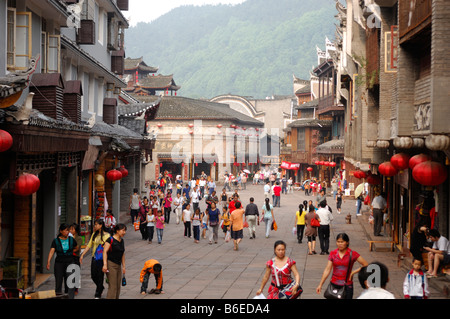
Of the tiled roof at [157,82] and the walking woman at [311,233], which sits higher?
the tiled roof at [157,82]

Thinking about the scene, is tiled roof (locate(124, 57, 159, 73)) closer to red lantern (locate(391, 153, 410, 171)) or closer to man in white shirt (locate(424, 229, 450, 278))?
red lantern (locate(391, 153, 410, 171))

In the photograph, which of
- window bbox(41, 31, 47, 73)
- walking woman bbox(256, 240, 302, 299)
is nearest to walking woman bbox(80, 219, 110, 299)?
walking woman bbox(256, 240, 302, 299)

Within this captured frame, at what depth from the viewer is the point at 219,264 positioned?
16688 millimetres

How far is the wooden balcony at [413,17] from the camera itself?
12233 millimetres

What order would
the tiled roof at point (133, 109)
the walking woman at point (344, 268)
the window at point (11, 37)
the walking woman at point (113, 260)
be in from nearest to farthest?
the walking woman at point (344, 268) → the walking woman at point (113, 260) → the window at point (11, 37) → the tiled roof at point (133, 109)

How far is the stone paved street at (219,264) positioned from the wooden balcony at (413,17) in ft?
17.7

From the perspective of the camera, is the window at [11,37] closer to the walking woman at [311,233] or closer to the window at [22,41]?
the window at [22,41]

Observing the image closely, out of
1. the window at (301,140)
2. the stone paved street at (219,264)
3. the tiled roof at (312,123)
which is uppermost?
the tiled roof at (312,123)

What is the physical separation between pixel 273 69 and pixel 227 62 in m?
16.4

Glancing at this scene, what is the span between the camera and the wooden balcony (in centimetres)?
1223

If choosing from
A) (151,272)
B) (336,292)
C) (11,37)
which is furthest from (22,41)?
(336,292)

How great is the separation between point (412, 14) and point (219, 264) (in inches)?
312

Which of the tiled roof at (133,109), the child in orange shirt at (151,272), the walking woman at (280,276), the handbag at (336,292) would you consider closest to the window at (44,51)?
the child in orange shirt at (151,272)

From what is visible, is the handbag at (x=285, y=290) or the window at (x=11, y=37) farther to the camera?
the window at (x=11, y=37)
